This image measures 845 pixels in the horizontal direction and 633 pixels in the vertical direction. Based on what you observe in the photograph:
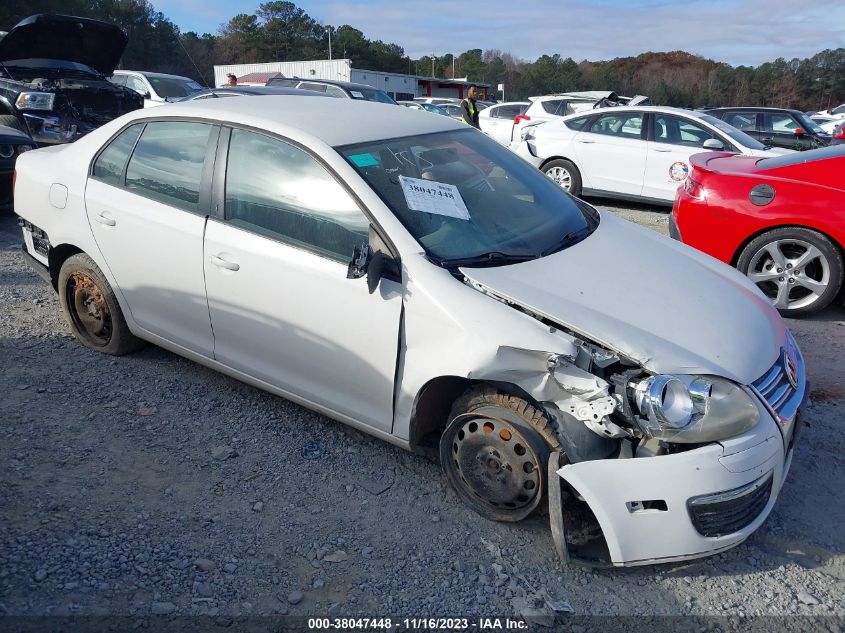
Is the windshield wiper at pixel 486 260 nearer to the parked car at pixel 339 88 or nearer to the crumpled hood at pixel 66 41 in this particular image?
the crumpled hood at pixel 66 41

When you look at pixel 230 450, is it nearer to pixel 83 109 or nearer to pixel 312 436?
pixel 312 436

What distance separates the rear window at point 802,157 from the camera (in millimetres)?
5180

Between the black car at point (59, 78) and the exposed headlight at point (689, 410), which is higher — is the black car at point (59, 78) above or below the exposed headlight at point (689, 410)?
above

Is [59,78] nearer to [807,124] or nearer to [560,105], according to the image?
[560,105]

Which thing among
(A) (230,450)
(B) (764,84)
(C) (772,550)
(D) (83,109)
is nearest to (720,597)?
(C) (772,550)

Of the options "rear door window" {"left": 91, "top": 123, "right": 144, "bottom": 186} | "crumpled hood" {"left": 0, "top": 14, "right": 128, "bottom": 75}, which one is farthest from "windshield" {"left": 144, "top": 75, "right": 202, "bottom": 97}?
"rear door window" {"left": 91, "top": 123, "right": 144, "bottom": 186}

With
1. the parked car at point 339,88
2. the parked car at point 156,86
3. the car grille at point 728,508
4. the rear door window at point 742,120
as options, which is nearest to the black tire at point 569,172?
the rear door window at point 742,120

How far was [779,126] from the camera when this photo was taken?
12.4 m

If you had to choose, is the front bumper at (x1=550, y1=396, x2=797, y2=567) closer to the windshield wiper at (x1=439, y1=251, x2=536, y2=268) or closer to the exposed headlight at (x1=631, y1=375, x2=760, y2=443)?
the exposed headlight at (x1=631, y1=375, x2=760, y2=443)

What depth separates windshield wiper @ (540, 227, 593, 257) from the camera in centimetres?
316

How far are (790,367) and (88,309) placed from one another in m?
3.85

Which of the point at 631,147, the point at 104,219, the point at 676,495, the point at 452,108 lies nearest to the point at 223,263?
the point at 104,219

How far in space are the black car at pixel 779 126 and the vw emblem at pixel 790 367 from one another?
996 centimetres

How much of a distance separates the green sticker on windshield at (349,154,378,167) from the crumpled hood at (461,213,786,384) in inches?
28.1
